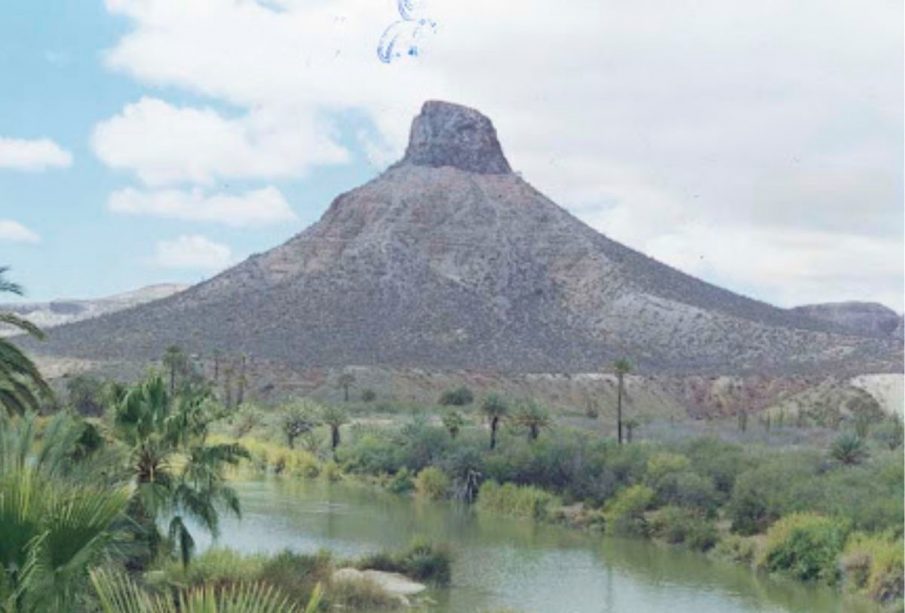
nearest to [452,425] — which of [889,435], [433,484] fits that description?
[433,484]

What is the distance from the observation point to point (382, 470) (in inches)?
2616

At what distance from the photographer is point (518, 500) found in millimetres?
55875

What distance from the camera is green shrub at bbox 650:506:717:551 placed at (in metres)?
47.4

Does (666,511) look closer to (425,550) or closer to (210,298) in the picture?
(425,550)

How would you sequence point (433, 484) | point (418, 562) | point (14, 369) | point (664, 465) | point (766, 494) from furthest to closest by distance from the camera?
1. point (433, 484)
2. point (664, 465)
3. point (766, 494)
4. point (418, 562)
5. point (14, 369)

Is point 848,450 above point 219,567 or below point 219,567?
above

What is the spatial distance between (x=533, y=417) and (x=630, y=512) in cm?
1591

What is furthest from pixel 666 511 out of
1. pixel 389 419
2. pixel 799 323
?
pixel 799 323

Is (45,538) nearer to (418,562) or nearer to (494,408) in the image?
(418,562)

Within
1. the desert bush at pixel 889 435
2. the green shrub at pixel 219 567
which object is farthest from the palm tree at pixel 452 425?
the green shrub at pixel 219 567

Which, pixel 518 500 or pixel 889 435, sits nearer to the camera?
pixel 518 500

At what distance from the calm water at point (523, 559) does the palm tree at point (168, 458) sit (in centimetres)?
1080

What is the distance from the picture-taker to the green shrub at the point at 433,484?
6072cm

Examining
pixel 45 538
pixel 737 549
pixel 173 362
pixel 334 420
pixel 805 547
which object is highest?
pixel 173 362
